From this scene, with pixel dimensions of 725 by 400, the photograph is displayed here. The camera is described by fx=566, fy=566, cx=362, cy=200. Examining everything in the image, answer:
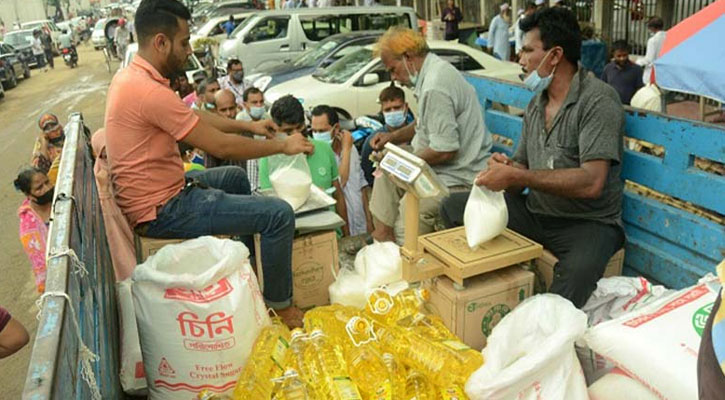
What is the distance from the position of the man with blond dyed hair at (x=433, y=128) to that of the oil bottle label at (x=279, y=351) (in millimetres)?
1493

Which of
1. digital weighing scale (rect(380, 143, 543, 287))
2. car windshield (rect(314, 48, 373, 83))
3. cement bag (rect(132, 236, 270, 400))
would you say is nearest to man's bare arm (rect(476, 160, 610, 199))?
digital weighing scale (rect(380, 143, 543, 287))

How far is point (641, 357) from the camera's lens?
2004mm

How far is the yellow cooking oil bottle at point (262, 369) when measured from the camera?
2.38m

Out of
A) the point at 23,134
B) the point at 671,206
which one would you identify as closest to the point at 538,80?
the point at 671,206

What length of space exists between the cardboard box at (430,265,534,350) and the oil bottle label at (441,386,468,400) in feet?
1.50

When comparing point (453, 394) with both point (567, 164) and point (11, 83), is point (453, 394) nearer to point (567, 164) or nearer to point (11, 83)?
point (567, 164)

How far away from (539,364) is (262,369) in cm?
113

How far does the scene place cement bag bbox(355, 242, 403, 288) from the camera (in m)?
3.21

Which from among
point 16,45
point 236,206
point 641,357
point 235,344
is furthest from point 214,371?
point 16,45

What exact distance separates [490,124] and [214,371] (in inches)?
106

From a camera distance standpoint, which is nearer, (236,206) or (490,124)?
(236,206)

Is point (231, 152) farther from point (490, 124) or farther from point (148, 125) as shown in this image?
point (490, 124)

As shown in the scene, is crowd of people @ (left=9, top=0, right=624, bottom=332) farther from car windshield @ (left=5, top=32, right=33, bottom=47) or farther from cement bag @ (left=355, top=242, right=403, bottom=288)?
car windshield @ (left=5, top=32, right=33, bottom=47)

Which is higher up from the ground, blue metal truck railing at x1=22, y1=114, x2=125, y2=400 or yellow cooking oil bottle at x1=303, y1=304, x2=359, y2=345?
blue metal truck railing at x1=22, y1=114, x2=125, y2=400
